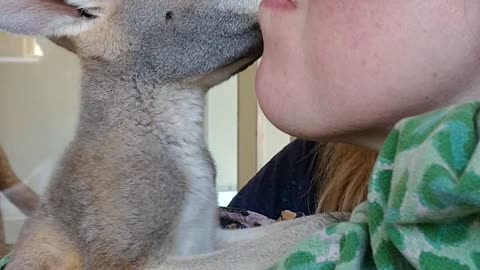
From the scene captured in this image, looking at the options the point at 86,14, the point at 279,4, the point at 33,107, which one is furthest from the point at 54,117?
the point at 279,4

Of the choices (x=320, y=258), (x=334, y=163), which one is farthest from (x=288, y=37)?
(x=334, y=163)

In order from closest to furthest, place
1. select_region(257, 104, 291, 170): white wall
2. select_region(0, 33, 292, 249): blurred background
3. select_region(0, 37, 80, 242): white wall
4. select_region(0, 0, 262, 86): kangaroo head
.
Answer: select_region(0, 0, 262, 86): kangaroo head, select_region(257, 104, 291, 170): white wall, select_region(0, 33, 292, 249): blurred background, select_region(0, 37, 80, 242): white wall

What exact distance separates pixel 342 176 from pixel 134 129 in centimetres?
37

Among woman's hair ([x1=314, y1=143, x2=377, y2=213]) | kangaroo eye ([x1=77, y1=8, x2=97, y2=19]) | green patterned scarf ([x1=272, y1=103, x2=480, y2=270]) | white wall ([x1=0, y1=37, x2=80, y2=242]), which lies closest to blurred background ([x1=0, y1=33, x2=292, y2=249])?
white wall ([x1=0, y1=37, x2=80, y2=242])

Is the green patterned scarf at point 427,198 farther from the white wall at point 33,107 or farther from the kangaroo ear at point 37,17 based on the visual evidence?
the white wall at point 33,107

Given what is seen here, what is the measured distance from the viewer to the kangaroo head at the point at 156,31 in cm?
116

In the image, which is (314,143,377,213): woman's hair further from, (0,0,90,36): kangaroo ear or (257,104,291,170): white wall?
(257,104,291,170): white wall

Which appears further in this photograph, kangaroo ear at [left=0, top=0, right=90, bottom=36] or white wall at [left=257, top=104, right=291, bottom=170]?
white wall at [left=257, top=104, right=291, bottom=170]

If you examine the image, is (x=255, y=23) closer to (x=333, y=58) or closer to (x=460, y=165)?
(x=333, y=58)

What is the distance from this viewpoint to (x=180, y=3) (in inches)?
46.3

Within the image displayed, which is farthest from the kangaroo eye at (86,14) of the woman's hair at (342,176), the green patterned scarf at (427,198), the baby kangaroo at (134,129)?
the green patterned scarf at (427,198)

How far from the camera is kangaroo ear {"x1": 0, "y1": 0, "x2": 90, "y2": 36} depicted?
1142mm

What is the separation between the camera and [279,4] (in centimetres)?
97

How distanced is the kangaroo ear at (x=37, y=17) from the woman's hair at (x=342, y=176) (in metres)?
0.47
